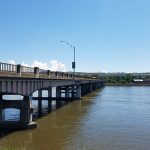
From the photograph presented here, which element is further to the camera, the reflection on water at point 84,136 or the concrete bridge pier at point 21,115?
the concrete bridge pier at point 21,115

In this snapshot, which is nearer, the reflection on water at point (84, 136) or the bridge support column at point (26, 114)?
the reflection on water at point (84, 136)

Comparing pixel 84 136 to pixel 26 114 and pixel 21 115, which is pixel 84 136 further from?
pixel 21 115

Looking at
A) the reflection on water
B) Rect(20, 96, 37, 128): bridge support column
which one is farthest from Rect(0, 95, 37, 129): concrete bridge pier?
the reflection on water

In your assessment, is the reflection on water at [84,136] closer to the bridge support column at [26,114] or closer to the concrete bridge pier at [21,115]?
the bridge support column at [26,114]

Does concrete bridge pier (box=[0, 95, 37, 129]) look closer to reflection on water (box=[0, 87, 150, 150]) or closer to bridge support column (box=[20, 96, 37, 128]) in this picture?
bridge support column (box=[20, 96, 37, 128])

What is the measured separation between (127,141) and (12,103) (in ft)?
42.5

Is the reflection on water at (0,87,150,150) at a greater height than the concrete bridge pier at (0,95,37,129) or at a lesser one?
lesser

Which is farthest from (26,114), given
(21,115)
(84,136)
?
(84,136)

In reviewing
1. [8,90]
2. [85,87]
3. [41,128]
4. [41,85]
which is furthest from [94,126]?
[85,87]

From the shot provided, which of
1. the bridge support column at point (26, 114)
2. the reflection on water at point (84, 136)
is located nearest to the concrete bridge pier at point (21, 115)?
the bridge support column at point (26, 114)

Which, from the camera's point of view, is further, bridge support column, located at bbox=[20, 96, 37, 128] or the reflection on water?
bridge support column, located at bbox=[20, 96, 37, 128]

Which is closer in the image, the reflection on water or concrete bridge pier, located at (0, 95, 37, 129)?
the reflection on water

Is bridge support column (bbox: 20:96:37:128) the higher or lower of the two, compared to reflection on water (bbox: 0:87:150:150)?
higher

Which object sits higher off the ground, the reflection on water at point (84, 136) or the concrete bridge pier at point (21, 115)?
the concrete bridge pier at point (21, 115)
